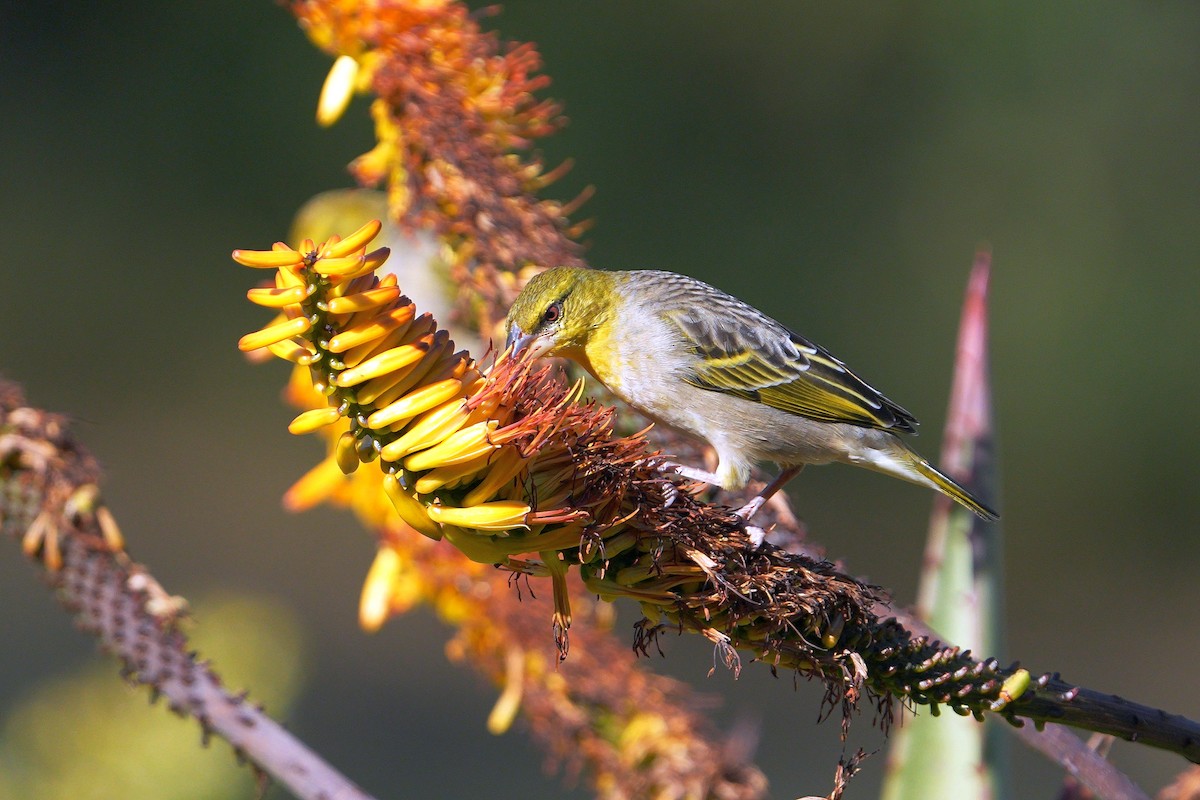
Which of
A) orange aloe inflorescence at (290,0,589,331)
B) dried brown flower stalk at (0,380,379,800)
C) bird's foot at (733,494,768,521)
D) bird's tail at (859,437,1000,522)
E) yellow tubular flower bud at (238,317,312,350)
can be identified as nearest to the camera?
yellow tubular flower bud at (238,317,312,350)

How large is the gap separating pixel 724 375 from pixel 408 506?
6.22 feet

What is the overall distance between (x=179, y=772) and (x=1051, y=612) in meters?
11.6

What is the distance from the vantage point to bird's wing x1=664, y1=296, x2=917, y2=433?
124 inches

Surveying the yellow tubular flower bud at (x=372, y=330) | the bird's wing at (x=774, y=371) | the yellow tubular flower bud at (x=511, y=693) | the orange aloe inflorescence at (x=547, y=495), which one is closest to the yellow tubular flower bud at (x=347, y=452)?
the orange aloe inflorescence at (x=547, y=495)

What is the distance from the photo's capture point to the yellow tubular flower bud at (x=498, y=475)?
1.36 m

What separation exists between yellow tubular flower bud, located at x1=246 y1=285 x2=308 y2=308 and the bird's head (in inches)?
33.8

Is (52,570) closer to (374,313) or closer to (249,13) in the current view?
(374,313)

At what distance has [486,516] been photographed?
1.33 meters

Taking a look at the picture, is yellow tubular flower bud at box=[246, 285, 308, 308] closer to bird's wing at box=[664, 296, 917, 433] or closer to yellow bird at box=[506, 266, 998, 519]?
yellow bird at box=[506, 266, 998, 519]

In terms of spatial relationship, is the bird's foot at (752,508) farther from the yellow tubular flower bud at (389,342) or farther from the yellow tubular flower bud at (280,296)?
the yellow tubular flower bud at (280,296)

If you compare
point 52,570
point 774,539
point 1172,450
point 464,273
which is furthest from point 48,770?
point 1172,450

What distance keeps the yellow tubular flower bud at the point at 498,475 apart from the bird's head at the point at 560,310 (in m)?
0.76

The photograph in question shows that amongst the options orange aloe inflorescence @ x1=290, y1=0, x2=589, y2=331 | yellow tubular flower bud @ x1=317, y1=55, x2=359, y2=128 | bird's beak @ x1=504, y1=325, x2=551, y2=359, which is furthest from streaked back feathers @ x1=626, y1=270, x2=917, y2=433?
yellow tubular flower bud @ x1=317, y1=55, x2=359, y2=128

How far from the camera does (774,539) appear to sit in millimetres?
1898
